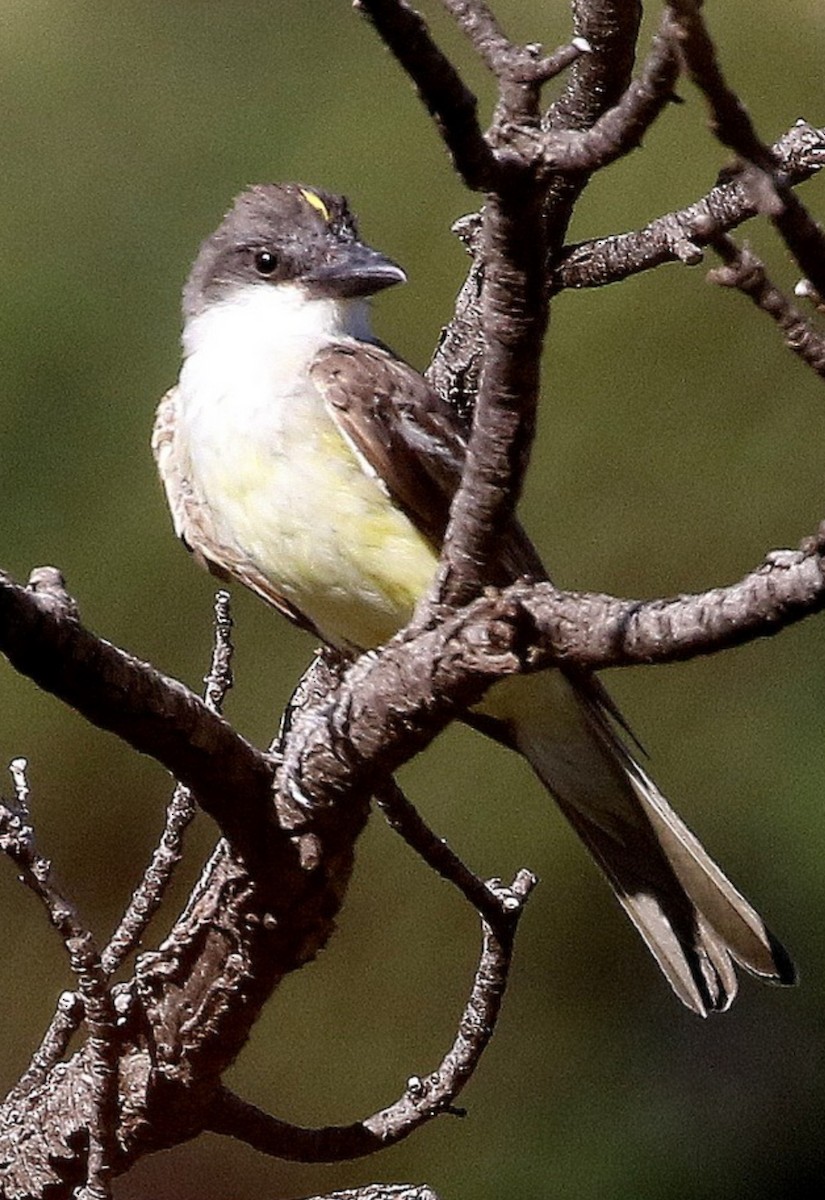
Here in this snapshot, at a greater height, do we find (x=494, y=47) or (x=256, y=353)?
(x=256, y=353)

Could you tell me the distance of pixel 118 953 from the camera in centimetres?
196

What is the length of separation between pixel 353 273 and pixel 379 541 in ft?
1.42

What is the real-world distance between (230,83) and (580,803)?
3.93ft

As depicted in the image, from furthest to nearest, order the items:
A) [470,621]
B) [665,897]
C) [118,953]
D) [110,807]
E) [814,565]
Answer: [110,807], [665,897], [118,953], [470,621], [814,565]

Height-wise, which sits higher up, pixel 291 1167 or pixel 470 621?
pixel 470 621

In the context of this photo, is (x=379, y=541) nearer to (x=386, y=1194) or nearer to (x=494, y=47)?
(x=386, y=1194)

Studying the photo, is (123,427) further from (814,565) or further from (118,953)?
(814,565)

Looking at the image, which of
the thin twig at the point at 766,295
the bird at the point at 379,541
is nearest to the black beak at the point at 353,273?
the bird at the point at 379,541

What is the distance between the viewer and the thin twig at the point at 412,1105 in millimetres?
2008

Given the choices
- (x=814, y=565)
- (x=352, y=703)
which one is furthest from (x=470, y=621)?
(x=814, y=565)

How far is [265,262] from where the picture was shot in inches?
108

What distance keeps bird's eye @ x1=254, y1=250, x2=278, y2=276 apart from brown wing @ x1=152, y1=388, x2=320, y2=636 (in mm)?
261

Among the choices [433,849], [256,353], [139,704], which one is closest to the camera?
[139,704]

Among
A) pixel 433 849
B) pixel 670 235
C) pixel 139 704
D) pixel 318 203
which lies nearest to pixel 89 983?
pixel 139 704
